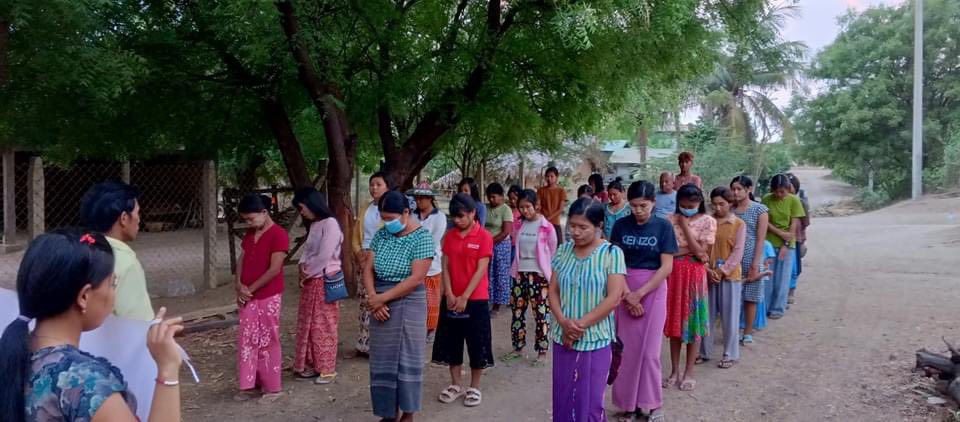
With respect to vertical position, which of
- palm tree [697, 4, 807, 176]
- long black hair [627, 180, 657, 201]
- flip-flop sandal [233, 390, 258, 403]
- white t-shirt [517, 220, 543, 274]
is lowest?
flip-flop sandal [233, 390, 258, 403]

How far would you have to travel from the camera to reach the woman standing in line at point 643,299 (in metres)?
4.68

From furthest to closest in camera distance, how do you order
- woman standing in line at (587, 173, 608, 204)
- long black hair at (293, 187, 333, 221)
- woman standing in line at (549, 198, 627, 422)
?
woman standing in line at (587, 173, 608, 204), long black hair at (293, 187, 333, 221), woman standing in line at (549, 198, 627, 422)

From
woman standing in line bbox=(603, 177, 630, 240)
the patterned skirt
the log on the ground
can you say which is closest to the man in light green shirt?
the patterned skirt

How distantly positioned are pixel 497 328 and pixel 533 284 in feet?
5.78

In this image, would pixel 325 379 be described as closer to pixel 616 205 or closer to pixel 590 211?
pixel 590 211

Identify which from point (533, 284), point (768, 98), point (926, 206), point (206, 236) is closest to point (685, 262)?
point (533, 284)

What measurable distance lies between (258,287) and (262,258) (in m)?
0.21

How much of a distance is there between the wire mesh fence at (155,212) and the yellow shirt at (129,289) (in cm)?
682

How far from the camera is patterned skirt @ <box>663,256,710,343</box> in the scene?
18.3 ft

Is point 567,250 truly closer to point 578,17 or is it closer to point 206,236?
point 578,17

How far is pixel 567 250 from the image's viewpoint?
4148 mm

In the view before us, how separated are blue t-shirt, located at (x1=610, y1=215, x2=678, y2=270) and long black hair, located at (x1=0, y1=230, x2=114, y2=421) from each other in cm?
350

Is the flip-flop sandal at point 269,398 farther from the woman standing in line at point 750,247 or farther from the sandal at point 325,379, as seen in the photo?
the woman standing in line at point 750,247

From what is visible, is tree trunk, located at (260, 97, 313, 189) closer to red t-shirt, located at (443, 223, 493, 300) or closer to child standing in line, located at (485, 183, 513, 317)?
child standing in line, located at (485, 183, 513, 317)
